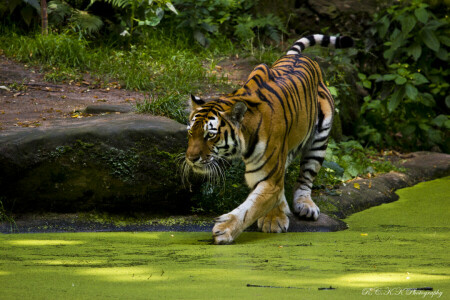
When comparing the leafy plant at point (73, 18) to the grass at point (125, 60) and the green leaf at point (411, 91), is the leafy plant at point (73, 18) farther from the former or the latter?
the green leaf at point (411, 91)

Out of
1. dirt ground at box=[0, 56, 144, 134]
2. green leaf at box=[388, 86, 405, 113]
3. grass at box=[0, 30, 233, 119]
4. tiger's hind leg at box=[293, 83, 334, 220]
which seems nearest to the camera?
tiger's hind leg at box=[293, 83, 334, 220]

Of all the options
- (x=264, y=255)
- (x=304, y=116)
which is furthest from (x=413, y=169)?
(x=264, y=255)

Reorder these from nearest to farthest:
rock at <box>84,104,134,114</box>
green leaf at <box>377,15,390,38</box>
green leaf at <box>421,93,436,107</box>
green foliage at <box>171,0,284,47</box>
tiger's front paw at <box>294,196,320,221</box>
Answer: tiger's front paw at <box>294,196,320,221</box> → rock at <box>84,104,134,114</box> → green leaf at <box>421,93,436,107</box> → green leaf at <box>377,15,390,38</box> → green foliage at <box>171,0,284,47</box>

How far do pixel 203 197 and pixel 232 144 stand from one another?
1090mm

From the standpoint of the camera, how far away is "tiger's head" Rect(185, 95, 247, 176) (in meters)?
4.14

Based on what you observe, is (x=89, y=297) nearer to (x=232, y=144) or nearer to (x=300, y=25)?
(x=232, y=144)

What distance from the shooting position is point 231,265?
3178 millimetres

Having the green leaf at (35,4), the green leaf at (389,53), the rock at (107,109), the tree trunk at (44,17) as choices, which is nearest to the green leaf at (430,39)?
the green leaf at (389,53)

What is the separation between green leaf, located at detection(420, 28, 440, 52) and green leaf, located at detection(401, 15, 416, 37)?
33cm

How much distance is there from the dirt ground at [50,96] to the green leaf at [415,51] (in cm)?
229

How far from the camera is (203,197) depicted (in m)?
5.25

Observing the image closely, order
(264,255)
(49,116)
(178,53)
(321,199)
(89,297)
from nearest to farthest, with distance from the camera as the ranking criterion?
(89,297), (264,255), (321,199), (49,116), (178,53)

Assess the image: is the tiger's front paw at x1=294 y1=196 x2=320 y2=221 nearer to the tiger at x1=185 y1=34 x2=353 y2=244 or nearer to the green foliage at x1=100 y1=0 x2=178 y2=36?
the tiger at x1=185 y1=34 x2=353 y2=244

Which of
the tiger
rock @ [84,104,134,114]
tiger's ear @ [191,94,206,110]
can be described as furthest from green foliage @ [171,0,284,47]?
tiger's ear @ [191,94,206,110]
